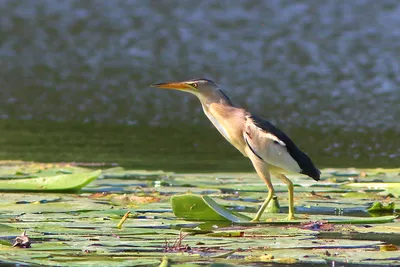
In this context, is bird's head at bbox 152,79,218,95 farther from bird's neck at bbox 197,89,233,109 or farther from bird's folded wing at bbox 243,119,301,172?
bird's folded wing at bbox 243,119,301,172

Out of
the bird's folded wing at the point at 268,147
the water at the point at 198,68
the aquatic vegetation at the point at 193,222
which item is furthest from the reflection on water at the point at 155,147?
the bird's folded wing at the point at 268,147

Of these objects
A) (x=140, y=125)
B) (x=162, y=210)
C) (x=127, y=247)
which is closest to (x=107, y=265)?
(x=127, y=247)

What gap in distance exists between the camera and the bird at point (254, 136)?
6.48 meters

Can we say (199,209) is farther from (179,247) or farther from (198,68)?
(198,68)

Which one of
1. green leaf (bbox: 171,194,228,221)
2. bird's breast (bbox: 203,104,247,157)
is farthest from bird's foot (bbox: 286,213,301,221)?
bird's breast (bbox: 203,104,247,157)

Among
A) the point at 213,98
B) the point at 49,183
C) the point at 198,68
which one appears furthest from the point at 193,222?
the point at 198,68

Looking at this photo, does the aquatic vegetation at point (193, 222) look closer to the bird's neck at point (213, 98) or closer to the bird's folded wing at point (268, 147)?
the bird's folded wing at point (268, 147)

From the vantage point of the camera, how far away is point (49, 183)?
24.4 feet

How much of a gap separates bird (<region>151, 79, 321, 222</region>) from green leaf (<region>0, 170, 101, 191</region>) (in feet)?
3.83

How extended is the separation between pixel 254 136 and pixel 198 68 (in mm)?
12526

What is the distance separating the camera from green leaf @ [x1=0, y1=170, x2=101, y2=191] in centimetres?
733

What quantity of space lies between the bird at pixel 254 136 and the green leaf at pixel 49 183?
1.17 meters

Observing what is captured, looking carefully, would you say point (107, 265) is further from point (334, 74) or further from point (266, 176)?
point (334, 74)

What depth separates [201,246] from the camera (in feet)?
16.7
